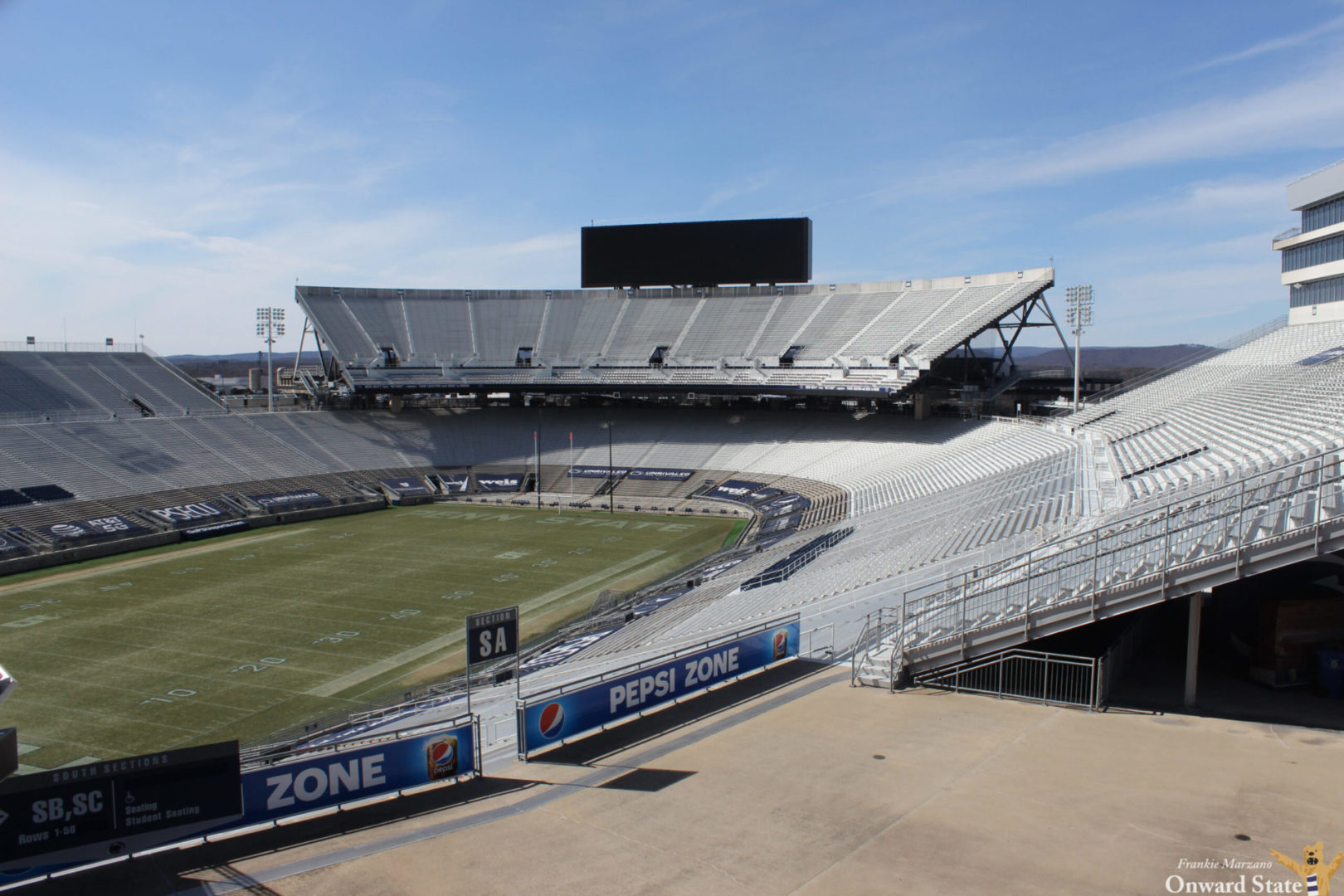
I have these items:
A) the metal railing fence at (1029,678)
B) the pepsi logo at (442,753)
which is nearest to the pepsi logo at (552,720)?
the pepsi logo at (442,753)

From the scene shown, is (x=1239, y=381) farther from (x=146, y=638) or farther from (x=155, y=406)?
(x=155, y=406)

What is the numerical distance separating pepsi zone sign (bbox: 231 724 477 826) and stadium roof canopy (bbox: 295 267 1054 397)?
4203 cm

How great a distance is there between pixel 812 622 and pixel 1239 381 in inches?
904

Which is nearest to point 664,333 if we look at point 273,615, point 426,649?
point 273,615

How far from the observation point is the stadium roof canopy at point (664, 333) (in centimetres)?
5306

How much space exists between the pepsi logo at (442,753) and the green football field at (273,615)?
890cm

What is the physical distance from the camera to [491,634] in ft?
39.4

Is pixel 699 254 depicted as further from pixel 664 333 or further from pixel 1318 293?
pixel 1318 293

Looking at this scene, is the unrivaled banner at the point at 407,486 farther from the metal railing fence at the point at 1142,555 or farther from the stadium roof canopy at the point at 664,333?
the metal railing fence at the point at 1142,555

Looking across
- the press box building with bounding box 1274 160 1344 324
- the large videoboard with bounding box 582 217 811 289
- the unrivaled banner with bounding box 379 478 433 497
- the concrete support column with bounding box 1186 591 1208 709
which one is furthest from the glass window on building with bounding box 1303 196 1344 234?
the unrivaled banner with bounding box 379 478 433 497

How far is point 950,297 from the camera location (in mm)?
55625

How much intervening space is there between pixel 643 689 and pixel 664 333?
166 feet

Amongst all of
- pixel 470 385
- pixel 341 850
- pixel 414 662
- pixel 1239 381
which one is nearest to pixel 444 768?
pixel 341 850

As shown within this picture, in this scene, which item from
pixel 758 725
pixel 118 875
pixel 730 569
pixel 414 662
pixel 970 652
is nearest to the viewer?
pixel 118 875
